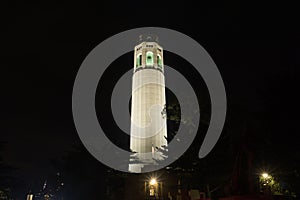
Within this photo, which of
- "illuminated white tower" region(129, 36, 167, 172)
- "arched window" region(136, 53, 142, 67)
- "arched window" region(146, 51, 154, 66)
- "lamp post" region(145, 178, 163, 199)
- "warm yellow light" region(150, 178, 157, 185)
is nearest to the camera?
"warm yellow light" region(150, 178, 157, 185)

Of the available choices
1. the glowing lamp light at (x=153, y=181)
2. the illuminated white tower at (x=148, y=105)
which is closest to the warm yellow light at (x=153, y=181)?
the glowing lamp light at (x=153, y=181)

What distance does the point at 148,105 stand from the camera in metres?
55.6

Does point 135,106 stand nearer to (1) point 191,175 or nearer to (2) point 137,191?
(2) point 137,191

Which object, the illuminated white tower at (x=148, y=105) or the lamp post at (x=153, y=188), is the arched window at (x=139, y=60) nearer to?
the illuminated white tower at (x=148, y=105)

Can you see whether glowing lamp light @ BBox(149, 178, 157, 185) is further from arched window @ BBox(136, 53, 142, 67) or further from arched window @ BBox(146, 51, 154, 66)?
arched window @ BBox(136, 53, 142, 67)

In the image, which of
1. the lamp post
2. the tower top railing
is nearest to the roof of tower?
the tower top railing

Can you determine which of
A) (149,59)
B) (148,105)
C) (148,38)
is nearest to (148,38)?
(148,38)

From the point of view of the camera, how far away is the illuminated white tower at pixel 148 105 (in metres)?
53.3

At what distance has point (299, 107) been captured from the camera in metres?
16.1

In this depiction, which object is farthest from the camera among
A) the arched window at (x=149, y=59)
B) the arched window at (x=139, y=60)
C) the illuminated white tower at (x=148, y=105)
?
the arched window at (x=139, y=60)

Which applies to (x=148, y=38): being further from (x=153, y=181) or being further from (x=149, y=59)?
(x=153, y=181)

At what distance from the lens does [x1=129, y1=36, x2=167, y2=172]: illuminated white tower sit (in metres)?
53.3

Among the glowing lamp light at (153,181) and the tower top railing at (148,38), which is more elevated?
the tower top railing at (148,38)

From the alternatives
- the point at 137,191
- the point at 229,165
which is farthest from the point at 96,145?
the point at 229,165
